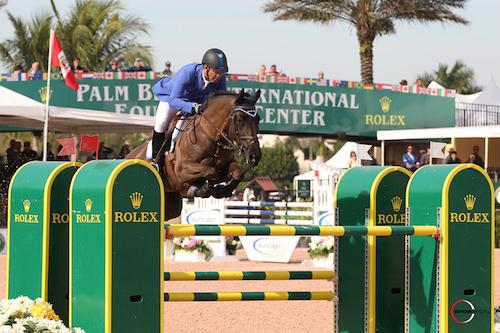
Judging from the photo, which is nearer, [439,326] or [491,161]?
[439,326]

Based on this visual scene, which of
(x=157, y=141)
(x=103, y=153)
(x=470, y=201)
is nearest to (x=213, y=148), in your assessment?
(x=157, y=141)

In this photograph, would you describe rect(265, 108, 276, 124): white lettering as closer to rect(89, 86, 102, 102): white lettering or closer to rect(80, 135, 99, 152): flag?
rect(89, 86, 102, 102): white lettering

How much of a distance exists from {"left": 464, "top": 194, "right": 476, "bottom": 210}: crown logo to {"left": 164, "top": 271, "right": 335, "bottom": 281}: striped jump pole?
101 cm

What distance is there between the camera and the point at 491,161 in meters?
28.0

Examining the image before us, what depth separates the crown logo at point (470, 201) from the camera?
6.80 meters

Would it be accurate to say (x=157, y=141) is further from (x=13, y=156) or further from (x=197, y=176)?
(x=13, y=156)

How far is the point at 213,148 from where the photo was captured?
8930 mm

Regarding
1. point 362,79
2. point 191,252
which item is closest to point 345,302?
point 191,252

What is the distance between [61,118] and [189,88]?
9686 millimetres

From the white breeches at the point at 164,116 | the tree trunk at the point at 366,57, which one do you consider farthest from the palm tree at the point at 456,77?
the white breeches at the point at 164,116

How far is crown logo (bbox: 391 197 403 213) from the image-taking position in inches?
287

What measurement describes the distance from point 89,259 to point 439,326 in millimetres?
2149

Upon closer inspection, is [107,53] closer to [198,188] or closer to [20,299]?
[198,188]

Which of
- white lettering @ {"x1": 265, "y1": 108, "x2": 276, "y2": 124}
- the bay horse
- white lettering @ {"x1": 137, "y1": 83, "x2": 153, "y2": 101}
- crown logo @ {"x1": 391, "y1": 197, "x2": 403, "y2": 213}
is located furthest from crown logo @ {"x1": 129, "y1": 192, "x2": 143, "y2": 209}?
white lettering @ {"x1": 265, "y1": 108, "x2": 276, "y2": 124}
